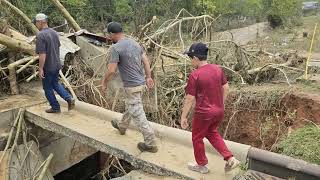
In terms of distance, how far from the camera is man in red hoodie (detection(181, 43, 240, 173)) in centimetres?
407

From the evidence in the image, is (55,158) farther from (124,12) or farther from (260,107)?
(124,12)

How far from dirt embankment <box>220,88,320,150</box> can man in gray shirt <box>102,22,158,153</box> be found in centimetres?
269

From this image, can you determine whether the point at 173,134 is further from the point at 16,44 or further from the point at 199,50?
the point at 16,44

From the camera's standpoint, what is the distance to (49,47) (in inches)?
243

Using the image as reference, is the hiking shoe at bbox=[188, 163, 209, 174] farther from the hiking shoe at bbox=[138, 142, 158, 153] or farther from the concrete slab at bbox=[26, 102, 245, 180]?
the hiking shoe at bbox=[138, 142, 158, 153]

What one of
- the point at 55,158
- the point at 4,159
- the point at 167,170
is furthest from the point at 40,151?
the point at 167,170

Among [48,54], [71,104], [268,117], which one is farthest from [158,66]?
[48,54]

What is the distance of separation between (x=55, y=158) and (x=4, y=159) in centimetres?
143

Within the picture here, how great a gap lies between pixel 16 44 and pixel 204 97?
5.53 meters

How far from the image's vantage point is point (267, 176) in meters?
4.18

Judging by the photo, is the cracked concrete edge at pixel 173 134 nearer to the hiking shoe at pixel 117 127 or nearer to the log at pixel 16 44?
the hiking shoe at pixel 117 127

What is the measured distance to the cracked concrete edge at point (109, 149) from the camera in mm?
4891

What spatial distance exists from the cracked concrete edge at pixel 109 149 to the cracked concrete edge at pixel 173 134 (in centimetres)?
73

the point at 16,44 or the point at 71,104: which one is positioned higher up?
the point at 16,44
